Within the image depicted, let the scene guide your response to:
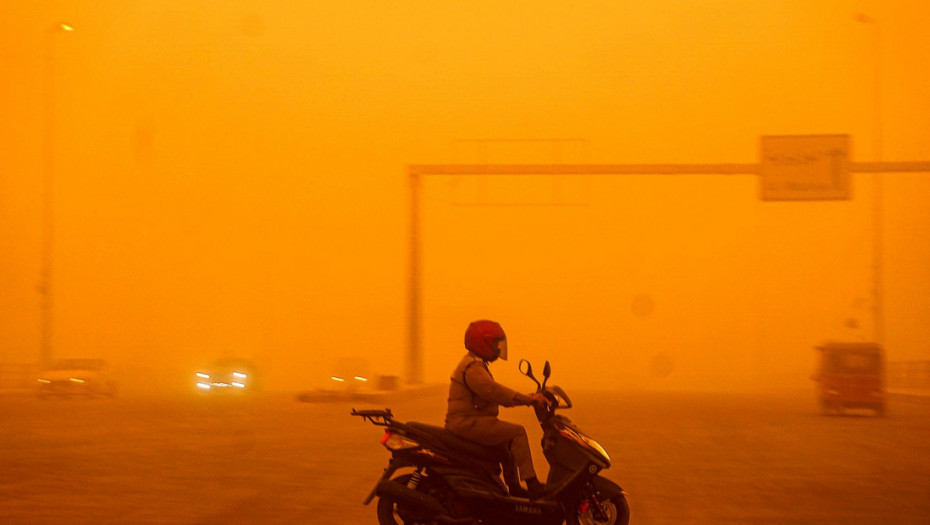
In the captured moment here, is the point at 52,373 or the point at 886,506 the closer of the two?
the point at 886,506

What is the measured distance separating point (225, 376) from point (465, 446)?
98.3 ft

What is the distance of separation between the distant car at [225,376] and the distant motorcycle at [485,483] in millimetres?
29434

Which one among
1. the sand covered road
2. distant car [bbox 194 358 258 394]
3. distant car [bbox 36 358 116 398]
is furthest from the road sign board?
distant car [bbox 36 358 116 398]

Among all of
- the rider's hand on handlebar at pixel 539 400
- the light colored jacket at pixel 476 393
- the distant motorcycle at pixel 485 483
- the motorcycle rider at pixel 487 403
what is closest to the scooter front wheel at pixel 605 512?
the distant motorcycle at pixel 485 483

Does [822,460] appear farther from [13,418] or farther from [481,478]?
[13,418]

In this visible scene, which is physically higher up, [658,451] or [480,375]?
[480,375]

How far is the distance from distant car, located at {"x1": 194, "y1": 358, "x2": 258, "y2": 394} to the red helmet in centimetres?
2962

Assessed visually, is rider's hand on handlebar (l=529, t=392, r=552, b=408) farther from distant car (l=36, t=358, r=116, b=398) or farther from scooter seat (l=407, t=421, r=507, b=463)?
distant car (l=36, t=358, r=116, b=398)

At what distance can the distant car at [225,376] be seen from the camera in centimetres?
3760

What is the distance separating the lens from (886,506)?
1183 centimetres

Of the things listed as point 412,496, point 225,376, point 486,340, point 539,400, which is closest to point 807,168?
point 225,376

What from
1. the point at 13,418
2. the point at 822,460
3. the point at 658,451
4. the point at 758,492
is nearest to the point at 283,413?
the point at 13,418

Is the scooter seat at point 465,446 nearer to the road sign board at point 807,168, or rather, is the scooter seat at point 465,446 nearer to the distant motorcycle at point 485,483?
the distant motorcycle at point 485,483

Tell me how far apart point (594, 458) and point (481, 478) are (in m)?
0.83
